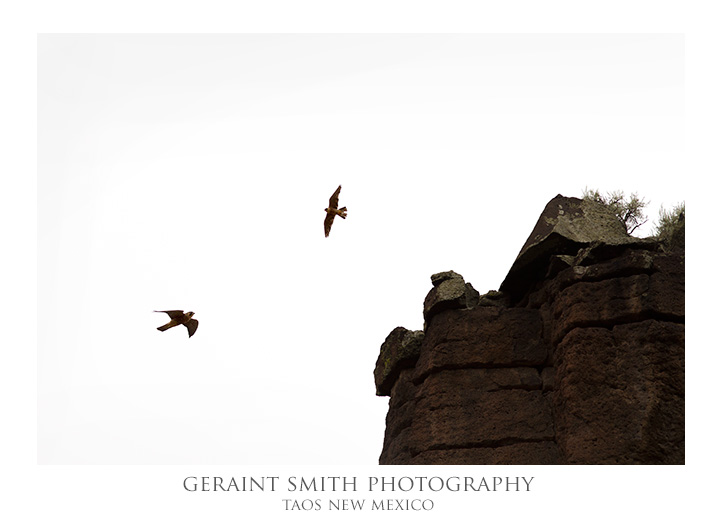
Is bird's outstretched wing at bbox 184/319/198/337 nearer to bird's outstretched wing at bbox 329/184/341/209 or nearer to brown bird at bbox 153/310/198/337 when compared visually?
brown bird at bbox 153/310/198/337

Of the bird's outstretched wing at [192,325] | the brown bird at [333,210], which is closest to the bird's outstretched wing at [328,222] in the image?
the brown bird at [333,210]

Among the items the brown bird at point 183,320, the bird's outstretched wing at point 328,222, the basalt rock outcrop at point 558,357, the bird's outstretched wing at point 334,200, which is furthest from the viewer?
the bird's outstretched wing at point 334,200

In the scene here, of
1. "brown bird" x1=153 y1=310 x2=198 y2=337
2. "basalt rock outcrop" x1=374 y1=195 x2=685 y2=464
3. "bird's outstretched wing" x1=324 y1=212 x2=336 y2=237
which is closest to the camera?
"basalt rock outcrop" x1=374 y1=195 x2=685 y2=464

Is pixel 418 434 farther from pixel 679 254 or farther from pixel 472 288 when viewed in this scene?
pixel 679 254

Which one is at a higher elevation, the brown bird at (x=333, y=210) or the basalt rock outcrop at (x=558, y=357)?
the brown bird at (x=333, y=210)

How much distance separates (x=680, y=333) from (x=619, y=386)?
778mm

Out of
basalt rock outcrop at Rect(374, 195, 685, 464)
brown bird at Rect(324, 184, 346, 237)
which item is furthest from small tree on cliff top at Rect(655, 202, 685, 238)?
brown bird at Rect(324, 184, 346, 237)

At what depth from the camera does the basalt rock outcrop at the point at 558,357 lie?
779 centimetres

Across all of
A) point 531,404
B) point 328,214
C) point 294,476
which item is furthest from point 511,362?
point 328,214

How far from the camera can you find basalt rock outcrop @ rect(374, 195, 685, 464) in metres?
7.79

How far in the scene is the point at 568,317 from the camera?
848 cm

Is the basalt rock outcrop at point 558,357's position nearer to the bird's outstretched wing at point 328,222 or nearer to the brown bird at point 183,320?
the bird's outstretched wing at point 328,222

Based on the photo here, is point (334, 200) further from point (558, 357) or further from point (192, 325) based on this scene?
point (558, 357)

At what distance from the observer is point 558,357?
8609mm
